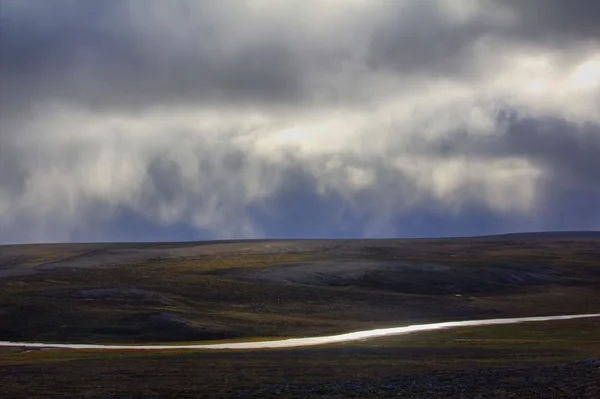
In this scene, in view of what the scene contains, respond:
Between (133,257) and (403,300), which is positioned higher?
(133,257)

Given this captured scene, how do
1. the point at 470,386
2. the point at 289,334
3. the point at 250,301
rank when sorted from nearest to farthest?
1. the point at 470,386
2. the point at 289,334
3. the point at 250,301

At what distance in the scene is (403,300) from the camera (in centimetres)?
11319

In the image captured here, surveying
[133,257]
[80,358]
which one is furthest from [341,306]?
[133,257]

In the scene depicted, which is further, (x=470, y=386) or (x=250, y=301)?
(x=250, y=301)

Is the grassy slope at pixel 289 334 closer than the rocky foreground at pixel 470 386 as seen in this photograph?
No

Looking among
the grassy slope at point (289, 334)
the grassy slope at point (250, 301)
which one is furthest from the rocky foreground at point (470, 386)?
Result: the grassy slope at point (250, 301)

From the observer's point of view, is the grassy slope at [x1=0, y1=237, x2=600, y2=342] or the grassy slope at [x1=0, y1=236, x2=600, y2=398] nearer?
the grassy slope at [x1=0, y1=236, x2=600, y2=398]

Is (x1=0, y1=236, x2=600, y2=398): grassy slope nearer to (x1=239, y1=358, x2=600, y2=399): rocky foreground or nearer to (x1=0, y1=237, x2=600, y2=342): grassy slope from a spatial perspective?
(x1=239, y1=358, x2=600, y2=399): rocky foreground

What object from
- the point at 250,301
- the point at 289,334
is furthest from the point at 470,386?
the point at 250,301

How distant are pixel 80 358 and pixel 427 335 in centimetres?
3115

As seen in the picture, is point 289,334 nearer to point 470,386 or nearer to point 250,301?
point 250,301

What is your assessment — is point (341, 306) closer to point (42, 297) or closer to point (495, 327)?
point (495, 327)

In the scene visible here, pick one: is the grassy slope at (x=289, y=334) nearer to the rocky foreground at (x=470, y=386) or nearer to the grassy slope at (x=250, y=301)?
the rocky foreground at (x=470, y=386)

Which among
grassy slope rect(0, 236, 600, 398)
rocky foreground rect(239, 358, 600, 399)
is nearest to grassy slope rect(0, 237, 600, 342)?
grassy slope rect(0, 236, 600, 398)
